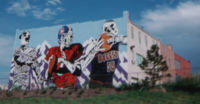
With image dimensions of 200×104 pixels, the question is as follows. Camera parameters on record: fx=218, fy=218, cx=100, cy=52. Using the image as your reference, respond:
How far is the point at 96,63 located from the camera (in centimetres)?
2745

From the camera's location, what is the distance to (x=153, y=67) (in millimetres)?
21609

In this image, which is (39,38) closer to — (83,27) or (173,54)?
(83,27)

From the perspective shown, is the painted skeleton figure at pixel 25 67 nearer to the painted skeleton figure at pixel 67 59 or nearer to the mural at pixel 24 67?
the mural at pixel 24 67

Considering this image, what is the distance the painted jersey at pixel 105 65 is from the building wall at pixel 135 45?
1.81 m

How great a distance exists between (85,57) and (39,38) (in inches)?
341

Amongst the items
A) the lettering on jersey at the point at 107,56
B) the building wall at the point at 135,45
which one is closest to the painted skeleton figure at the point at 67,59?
the lettering on jersey at the point at 107,56

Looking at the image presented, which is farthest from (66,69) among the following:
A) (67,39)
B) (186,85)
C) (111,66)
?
(186,85)

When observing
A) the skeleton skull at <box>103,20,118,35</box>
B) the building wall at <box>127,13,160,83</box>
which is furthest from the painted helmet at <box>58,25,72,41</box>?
the building wall at <box>127,13,160,83</box>

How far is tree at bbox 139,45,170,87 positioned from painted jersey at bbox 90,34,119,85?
5.35 meters

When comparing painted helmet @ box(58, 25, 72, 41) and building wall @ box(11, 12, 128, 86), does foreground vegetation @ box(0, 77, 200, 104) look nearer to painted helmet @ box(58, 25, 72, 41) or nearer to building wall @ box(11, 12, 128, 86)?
building wall @ box(11, 12, 128, 86)

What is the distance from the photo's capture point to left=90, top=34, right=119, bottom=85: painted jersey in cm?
2621

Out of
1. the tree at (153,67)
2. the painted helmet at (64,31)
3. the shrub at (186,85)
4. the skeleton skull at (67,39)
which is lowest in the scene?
the shrub at (186,85)

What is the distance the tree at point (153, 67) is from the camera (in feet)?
69.8

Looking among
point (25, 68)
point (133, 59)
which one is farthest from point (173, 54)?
point (25, 68)
